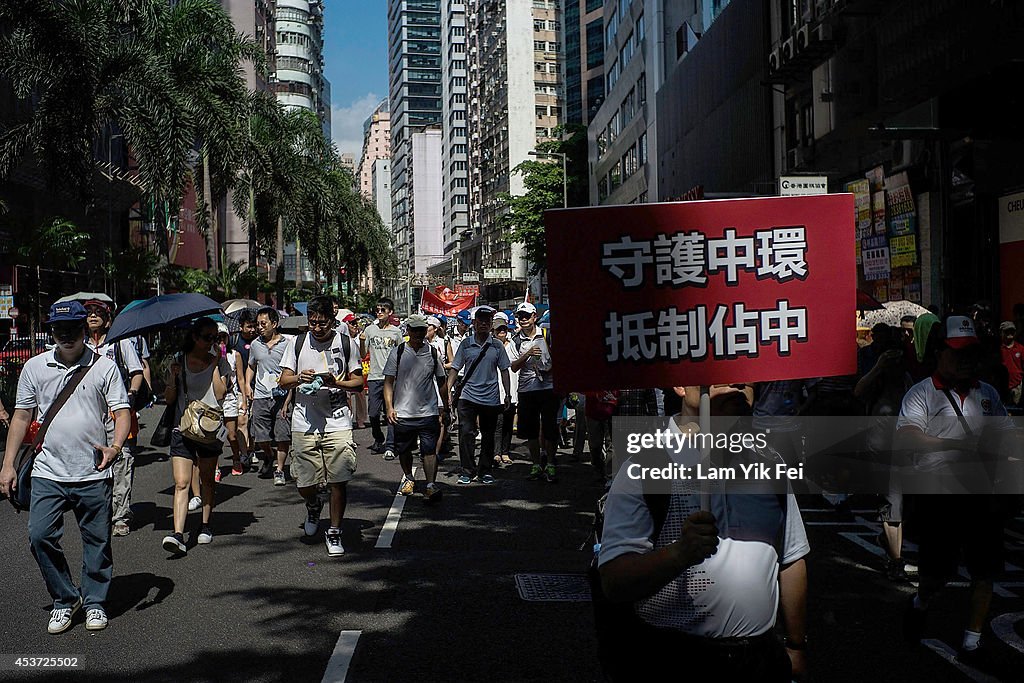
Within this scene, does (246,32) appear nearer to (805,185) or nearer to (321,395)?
(805,185)

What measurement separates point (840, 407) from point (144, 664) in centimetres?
769

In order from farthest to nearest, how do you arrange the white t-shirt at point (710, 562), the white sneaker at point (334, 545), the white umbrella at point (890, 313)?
the white umbrella at point (890, 313) < the white sneaker at point (334, 545) < the white t-shirt at point (710, 562)

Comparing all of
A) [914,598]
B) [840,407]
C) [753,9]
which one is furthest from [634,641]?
[753,9]

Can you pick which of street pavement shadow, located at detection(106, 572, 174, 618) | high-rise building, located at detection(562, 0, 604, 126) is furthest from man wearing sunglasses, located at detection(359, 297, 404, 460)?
high-rise building, located at detection(562, 0, 604, 126)

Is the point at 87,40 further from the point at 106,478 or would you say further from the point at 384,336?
the point at 106,478

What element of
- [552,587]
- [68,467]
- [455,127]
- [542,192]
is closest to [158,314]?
[68,467]

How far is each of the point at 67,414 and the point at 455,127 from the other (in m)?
123

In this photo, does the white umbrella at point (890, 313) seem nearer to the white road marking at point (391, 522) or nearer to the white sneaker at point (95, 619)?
the white road marking at point (391, 522)

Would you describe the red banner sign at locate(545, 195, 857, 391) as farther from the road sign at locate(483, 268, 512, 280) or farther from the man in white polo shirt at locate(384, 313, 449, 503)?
the road sign at locate(483, 268, 512, 280)

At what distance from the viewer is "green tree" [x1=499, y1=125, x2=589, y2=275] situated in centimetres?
6259

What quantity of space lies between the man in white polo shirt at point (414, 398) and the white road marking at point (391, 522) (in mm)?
217

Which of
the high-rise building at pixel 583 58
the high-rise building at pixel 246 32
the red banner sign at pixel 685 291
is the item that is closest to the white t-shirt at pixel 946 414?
the red banner sign at pixel 685 291

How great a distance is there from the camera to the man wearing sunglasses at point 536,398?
1194 centimetres

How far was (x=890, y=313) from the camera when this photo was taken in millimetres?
12430
